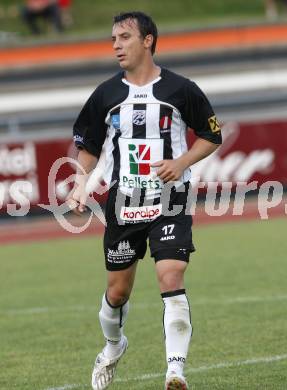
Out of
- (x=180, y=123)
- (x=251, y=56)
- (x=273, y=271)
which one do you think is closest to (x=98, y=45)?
(x=251, y=56)

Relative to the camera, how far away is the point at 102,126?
6.52 meters

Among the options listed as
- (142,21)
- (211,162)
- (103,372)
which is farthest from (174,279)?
(211,162)

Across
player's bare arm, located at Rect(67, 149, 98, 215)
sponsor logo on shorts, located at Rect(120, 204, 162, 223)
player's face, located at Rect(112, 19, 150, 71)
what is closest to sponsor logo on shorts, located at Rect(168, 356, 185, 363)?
sponsor logo on shorts, located at Rect(120, 204, 162, 223)

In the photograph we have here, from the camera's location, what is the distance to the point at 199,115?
6.36 metres

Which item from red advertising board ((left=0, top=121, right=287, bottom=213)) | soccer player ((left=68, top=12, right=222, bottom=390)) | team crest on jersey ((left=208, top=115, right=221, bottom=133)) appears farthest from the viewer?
red advertising board ((left=0, top=121, right=287, bottom=213))

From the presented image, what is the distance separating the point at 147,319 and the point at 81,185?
2744 millimetres

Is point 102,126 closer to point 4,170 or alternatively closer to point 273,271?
point 273,271

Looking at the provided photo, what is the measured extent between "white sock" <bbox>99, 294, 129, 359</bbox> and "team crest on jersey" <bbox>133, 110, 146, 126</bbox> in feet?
3.58

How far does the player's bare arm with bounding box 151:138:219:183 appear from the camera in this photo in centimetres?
614

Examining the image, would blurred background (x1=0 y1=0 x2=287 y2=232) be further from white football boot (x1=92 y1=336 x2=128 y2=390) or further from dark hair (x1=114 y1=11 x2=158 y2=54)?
dark hair (x1=114 y1=11 x2=158 y2=54)

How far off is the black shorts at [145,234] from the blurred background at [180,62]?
1187 cm

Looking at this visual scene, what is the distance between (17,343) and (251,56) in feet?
63.6

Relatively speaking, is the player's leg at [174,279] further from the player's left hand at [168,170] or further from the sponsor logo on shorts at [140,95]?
the sponsor logo on shorts at [140,95]

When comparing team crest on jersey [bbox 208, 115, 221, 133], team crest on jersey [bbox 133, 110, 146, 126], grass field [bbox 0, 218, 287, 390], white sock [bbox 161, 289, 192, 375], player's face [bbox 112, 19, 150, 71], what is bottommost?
grass field [bbox 0, 218, 287, 390]
